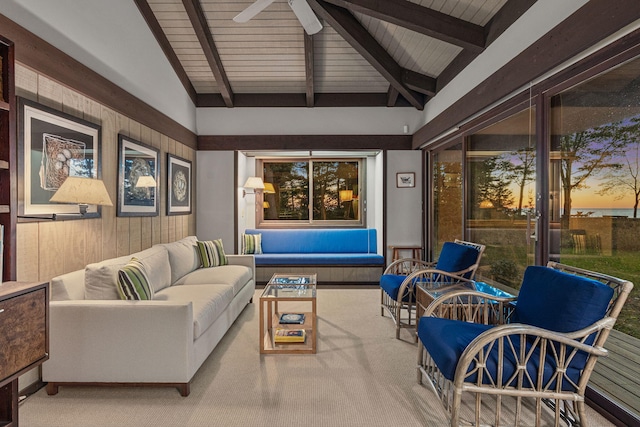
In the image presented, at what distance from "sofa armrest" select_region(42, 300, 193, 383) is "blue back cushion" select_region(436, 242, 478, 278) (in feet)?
7.99

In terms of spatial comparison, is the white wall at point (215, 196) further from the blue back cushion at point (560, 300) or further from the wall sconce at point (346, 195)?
the blue back cushion at point (560, 300)

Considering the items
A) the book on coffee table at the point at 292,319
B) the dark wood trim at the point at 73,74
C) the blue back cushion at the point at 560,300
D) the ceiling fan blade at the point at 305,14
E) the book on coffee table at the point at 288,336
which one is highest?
the ceiling fan blade at the point at 305,14

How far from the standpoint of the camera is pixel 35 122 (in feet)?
8.14

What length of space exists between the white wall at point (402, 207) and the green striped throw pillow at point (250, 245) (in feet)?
7.16

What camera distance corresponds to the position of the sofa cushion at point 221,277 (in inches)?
146

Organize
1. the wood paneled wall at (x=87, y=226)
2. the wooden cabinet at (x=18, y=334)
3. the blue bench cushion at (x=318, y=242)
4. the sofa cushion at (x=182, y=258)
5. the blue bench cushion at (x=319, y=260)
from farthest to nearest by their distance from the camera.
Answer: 1. the blue bench cushion at (x=318, y=242)
2. the blue bench cushion at (x=319, y=260)
3. the sofa cushion at (x=182, y=258)
4. the wood paneled wall at (x=87, y=226)
5. the wooden cabinet at (x=18, y=334)

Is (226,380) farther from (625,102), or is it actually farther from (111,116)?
(625,102)

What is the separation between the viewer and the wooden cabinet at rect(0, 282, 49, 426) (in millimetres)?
1692

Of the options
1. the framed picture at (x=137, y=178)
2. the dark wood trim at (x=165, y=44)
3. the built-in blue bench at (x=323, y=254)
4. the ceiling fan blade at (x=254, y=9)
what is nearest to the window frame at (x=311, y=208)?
the built-in blue bench at (x=323, y=254)

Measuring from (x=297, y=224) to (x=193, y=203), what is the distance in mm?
1956

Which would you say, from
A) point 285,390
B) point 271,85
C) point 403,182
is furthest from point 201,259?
point 403,182

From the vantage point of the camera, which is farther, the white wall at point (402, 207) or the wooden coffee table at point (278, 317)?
the white wall at point (402, 207)

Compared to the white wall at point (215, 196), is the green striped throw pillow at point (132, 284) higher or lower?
lower

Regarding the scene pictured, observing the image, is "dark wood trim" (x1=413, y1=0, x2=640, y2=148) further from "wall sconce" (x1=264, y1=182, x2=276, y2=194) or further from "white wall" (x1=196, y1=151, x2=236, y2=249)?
"wall sconce" (x1=264, y1=182, x2=276, y2=194)
